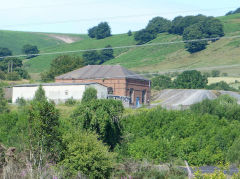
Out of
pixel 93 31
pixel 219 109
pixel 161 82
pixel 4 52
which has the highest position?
pixel 93 31

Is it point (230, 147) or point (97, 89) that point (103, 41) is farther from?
point (230, 147)

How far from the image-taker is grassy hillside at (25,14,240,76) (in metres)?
127

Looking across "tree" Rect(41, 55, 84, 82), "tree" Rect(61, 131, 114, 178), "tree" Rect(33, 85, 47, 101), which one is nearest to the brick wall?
"tree" Rect(33, 85, 47, 101)

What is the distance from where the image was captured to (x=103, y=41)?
171m

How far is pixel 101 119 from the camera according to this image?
50625 mm

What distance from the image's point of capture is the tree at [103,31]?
177500mm

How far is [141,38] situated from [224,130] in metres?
114

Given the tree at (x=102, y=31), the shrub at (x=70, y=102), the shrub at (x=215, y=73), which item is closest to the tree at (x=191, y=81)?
the shrub at (x=215, y=73)

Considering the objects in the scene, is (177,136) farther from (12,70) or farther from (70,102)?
(12,70)

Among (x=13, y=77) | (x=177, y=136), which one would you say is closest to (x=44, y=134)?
(x=177, y=136)

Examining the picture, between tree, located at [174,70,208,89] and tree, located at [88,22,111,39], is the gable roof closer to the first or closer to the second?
tree, located at [174,70,208,89]

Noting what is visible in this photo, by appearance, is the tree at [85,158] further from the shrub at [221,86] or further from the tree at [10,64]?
the tree at [10,64]

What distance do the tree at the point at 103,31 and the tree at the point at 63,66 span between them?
232 ft

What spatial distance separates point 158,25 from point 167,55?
74.2 ft
